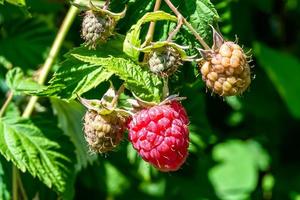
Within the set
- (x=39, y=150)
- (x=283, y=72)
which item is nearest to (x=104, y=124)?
(x=39, y=150)

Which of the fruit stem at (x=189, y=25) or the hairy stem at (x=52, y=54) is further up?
the fruit stem at (x=189, y=25)

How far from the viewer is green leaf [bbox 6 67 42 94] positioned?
241 cm

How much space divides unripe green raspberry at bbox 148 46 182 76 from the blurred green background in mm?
561

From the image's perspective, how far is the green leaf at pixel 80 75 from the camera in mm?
2064

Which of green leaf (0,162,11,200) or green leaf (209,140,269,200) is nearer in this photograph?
green leaf (0,162,11,200)

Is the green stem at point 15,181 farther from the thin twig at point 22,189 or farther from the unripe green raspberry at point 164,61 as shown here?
the unripe green raspberry at point 164,61

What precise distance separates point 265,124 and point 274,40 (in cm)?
35

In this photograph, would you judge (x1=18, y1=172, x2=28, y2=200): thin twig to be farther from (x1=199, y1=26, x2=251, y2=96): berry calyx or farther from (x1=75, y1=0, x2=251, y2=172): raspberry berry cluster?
(x1=199, y1=26, x2=251, y2=96): berry calyx

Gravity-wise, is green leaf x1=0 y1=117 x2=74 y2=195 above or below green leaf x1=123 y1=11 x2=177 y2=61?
below

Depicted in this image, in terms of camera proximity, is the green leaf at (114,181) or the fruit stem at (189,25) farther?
the green leaf at (114,181)

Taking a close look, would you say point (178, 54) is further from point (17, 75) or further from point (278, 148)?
point (278, 148)

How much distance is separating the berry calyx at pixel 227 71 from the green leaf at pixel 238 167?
1.57 m

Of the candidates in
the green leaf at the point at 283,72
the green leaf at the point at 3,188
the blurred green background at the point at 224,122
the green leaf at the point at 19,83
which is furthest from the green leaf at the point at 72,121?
the green leaf at the point at 283,72

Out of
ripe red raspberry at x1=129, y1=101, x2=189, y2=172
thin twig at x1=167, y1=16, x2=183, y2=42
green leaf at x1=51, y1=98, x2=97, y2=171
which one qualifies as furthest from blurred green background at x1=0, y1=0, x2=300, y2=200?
ripe red raspberry at x1=129, y1=101, x2=189, y2=172
